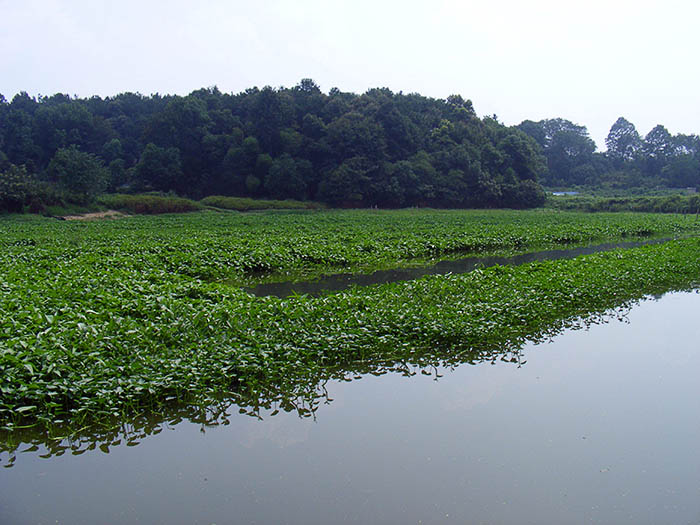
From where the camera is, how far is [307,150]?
161 feet

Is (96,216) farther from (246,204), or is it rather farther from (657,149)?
(657,149)

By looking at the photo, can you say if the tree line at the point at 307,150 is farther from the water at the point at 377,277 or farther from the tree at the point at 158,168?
the water at the point at 377,277

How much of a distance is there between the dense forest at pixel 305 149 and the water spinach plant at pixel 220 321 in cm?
3180

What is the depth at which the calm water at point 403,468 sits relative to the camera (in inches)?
164

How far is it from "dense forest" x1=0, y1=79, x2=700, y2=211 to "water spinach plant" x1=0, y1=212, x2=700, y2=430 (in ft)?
104

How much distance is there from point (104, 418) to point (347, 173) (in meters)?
40.9

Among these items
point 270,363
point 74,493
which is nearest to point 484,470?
point 270,363

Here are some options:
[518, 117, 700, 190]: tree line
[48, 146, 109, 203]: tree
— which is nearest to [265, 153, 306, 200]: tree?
[48, 146, 109, 203]: tree

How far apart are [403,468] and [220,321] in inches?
140

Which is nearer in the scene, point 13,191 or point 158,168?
point 13,191

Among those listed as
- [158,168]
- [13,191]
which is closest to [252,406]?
[13,191]

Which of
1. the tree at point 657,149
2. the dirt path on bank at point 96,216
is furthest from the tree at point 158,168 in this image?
the tree at point 657,149

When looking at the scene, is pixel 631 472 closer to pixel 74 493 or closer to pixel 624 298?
pixel 74 493

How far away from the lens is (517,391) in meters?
6.48
